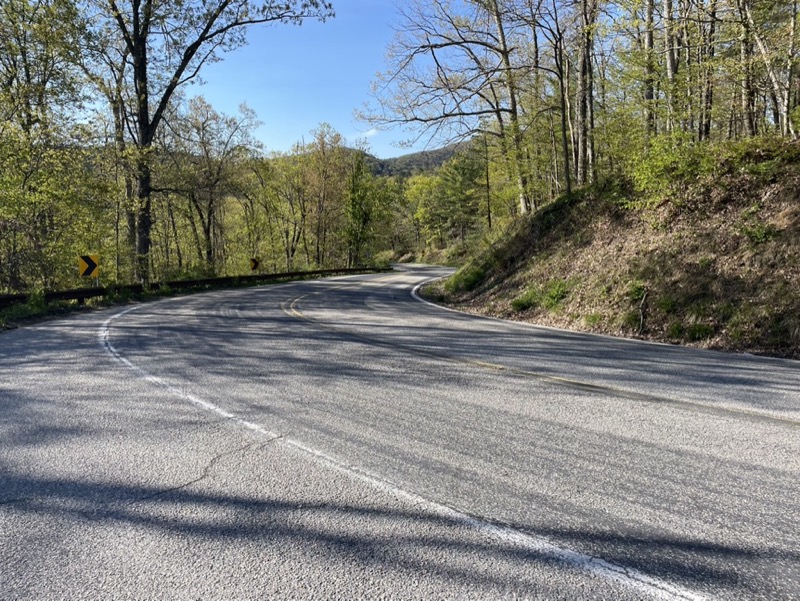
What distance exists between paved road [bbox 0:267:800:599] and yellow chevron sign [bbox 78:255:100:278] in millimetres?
10026

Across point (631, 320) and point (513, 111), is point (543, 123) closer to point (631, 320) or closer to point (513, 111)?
point (513, 111)

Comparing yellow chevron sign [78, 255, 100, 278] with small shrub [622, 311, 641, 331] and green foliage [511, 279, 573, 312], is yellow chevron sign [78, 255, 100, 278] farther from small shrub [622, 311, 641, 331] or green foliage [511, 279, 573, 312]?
small shrub [622, 311, 641, 331]

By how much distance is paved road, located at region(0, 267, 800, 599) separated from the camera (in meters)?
2.20

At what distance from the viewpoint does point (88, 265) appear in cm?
1488

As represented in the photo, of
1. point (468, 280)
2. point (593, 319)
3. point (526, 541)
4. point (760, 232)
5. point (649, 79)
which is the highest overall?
point (649, 79)

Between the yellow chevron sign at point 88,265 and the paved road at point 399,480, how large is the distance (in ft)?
32.9

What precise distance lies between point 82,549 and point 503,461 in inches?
102

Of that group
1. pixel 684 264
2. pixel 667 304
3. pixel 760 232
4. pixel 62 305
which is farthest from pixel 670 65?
pixel 62 305

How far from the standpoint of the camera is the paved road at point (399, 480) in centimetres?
220

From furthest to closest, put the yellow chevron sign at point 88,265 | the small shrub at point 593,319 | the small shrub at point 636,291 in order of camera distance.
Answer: the yellow chevron sign at point 88,265, the small shrub at point 593,319, the small shrub at point 636,291

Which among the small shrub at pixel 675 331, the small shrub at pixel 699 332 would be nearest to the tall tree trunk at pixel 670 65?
the small shrub at pixel 675 331

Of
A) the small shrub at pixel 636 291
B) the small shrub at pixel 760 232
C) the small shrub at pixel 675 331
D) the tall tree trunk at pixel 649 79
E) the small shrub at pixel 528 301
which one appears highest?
the tall tree trunk at pixel 649 79

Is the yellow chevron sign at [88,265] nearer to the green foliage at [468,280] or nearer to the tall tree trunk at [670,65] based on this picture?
the green foliage at [468,280]

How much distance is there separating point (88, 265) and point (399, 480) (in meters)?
15.7
